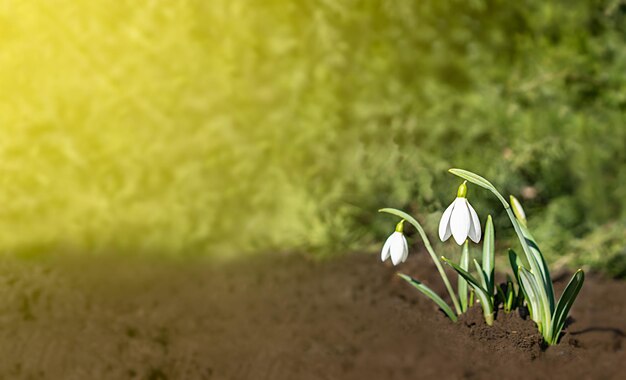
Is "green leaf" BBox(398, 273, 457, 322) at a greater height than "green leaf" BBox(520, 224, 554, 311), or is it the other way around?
"green leaf" BBox(520, 224, 554, 311)

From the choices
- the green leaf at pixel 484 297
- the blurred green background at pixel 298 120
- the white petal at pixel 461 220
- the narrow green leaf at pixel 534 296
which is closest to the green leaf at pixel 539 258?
the narrow green leaf at pixel 534 296

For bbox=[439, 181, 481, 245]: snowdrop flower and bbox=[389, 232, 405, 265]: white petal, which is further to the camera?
bbox=[389, 232, 405, 265]: white petal

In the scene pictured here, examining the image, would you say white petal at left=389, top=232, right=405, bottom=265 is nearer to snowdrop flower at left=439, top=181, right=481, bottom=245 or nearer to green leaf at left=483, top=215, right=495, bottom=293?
snowdrop flower at left=439, top=181, right=481, bottom=245

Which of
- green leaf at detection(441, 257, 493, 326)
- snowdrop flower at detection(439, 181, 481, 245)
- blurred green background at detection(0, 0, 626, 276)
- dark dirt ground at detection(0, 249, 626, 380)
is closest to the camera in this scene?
snowdrop flower at detection(439, 181, 481, 245)

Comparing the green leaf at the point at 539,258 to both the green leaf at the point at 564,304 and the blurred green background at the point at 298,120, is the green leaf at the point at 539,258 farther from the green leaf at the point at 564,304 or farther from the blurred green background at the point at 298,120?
the blurred green background at the point at 298,120

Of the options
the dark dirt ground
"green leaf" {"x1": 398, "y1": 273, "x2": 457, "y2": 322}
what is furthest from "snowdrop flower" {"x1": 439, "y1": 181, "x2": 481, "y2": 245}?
the dark dirt ground

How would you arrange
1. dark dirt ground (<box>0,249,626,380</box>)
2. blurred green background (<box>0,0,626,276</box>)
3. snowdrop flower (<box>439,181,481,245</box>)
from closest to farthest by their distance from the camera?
snowdrop flower (<box>439,181,481,245</box>)
dark dirt ground (<box>0,249,626,380</box>)
blurred green background (<box>0,0,626,276</box>)
